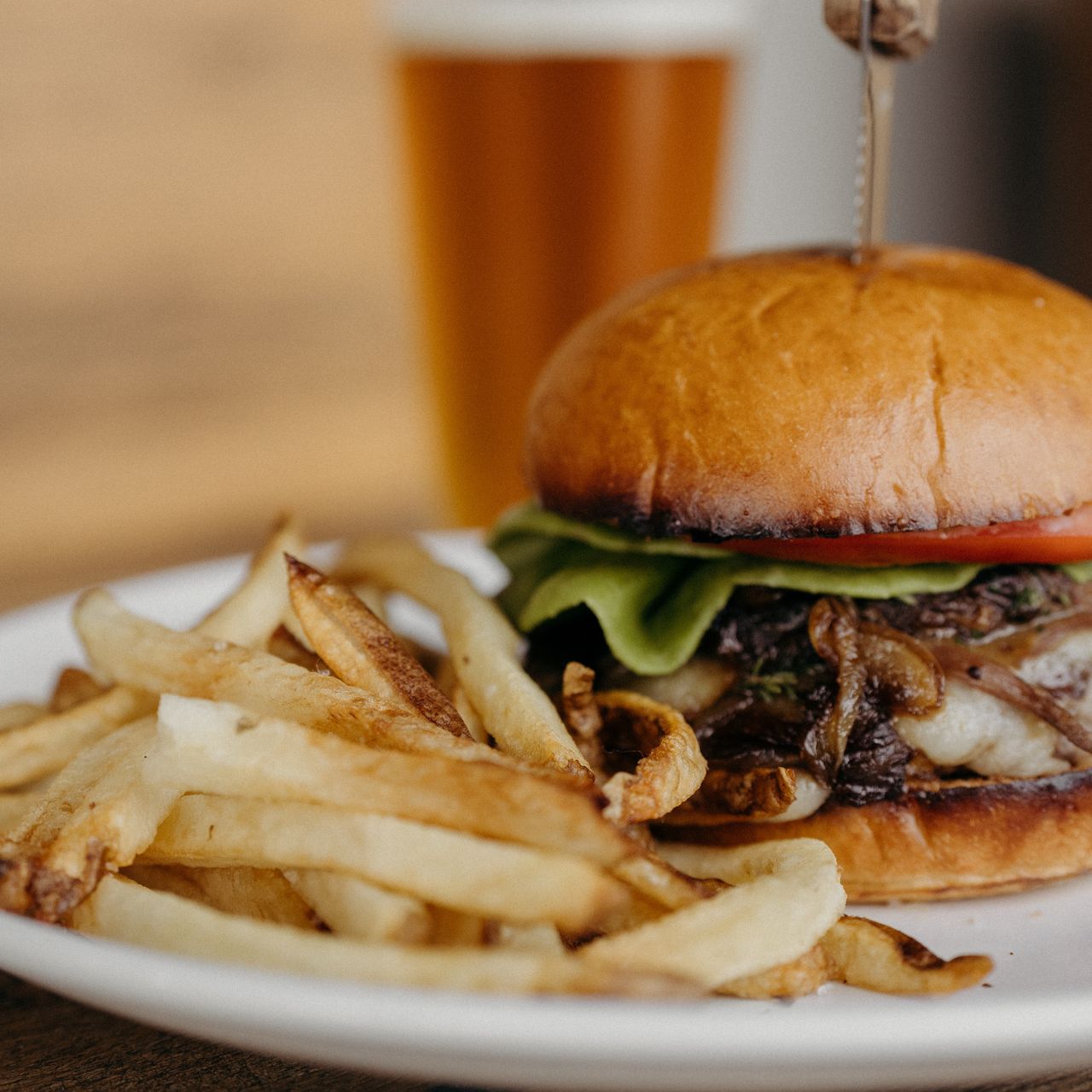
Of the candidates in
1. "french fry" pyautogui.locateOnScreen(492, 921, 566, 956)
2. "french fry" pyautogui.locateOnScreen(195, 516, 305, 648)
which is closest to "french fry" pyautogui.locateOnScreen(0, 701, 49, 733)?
"french fry" pyautogui.locateOnScreen(195, 516, 305, 648)

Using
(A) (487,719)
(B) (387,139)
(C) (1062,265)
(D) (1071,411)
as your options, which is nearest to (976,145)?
(C) (1062,265)

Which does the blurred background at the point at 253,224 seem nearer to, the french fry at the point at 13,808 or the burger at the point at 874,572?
the burger at the point at 874,572

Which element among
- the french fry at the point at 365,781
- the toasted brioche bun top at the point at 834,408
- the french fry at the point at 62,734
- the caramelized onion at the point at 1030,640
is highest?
the toasted brioche bun top at the point at 834,408

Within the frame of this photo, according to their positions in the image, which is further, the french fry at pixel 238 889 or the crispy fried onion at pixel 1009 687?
the crispy fried onion at pixel 1009 687

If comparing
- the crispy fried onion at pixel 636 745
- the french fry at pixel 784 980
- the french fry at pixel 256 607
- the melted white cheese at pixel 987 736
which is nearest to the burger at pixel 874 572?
the melted white cheese at pixel 987 736

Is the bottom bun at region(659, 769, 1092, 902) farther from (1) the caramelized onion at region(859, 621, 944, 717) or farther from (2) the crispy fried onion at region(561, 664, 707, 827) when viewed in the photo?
(2) the crispy fried onion at region(561, 664, 707, 827)

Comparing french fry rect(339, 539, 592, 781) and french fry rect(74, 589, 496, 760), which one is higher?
french fry rect(74, 589, 496, 760)

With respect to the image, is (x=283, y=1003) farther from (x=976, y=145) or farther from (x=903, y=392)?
(x=976, y=145)
